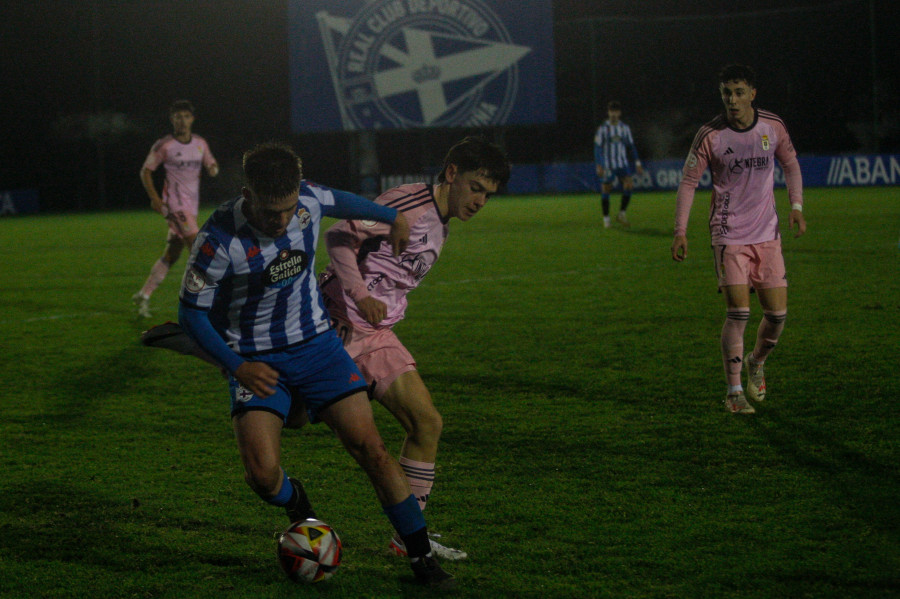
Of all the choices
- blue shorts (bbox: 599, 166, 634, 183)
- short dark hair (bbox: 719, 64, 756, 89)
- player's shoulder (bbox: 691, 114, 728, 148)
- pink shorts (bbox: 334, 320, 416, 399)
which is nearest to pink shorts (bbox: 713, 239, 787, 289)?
player's shoulder (bbox: 691, 114, 728, 148)

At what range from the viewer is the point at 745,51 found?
101ft

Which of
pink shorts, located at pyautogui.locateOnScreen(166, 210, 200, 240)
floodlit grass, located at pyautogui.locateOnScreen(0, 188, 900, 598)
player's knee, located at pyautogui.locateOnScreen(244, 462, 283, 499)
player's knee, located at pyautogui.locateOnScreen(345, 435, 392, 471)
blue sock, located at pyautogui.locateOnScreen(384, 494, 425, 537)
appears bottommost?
floodlit grass, located at pyautogui.locateOnScreen(0, 188, 900, 598)

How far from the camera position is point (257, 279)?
3453 millimetres

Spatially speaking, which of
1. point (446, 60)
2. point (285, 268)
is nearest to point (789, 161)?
point (285, 268)

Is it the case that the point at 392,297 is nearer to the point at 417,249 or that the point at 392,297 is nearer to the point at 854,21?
the point at 417,249

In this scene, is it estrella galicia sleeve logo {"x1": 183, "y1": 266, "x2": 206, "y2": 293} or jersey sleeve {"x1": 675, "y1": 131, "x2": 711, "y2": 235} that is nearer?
estrella galicia sleeve logo {"x1": 183, "y1": 266, "x2": 206, "y2": 293}

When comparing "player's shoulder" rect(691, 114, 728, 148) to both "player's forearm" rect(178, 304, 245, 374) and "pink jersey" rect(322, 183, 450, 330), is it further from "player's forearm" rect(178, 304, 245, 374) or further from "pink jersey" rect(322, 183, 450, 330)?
"player's forearm" rect(178, 304, 245, 374)

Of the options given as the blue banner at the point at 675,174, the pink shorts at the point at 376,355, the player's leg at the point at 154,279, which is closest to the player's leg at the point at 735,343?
the pink shorts at the point at 376,355

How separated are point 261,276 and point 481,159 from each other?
92 centimetres

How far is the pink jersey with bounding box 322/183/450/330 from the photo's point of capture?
3822mm

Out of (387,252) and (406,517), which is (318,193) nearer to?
(387,252)

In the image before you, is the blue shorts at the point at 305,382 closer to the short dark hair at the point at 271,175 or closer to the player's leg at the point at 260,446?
the player's leg at the point at 260,446

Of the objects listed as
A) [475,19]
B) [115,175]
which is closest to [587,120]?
[475,19]

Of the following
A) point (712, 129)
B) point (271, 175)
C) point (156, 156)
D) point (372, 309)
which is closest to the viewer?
point (271, 175)
